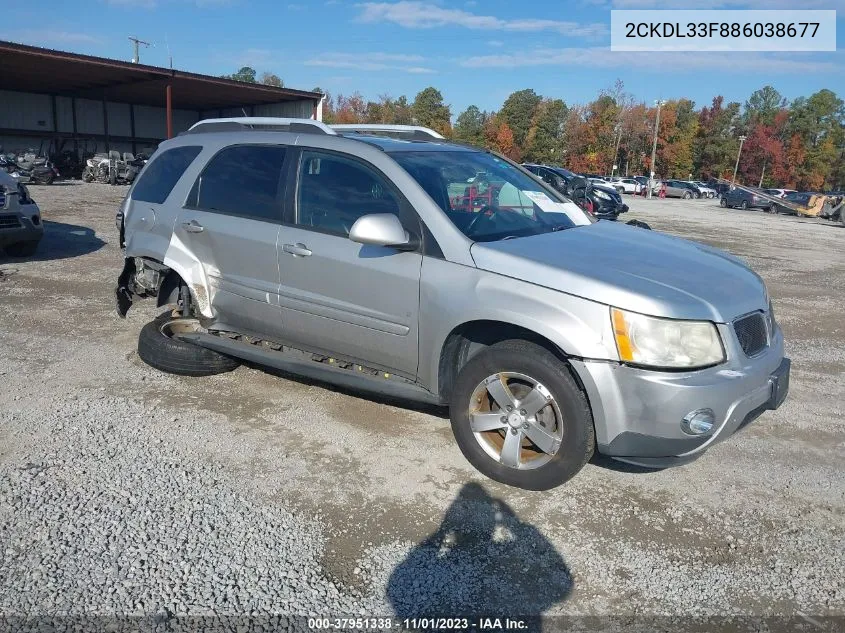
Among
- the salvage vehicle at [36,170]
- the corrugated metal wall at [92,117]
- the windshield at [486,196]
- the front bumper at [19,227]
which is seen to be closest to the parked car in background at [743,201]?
the corrugated metal wall at [92,117]

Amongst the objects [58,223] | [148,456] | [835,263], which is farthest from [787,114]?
[148,456]

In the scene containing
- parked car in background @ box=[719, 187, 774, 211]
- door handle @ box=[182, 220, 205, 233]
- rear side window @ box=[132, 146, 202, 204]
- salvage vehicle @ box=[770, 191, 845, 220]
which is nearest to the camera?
door handle @ box=[182, 220, 205, 233]

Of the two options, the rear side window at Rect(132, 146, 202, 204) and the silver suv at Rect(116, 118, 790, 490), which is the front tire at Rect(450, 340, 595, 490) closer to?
the silver suv at Rect(116, 118, 790, 490)

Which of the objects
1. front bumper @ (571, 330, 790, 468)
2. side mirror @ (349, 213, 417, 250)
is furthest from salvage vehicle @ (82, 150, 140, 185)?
front bumper @ (571, 330, 790, 468)

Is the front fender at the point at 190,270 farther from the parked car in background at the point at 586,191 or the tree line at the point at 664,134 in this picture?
the tree line at the point at 664,134

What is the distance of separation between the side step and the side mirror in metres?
0.85

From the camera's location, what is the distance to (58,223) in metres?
14.0

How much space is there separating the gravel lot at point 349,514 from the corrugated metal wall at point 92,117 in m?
32.6

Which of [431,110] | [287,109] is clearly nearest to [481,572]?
[287,109]

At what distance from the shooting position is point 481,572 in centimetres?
293

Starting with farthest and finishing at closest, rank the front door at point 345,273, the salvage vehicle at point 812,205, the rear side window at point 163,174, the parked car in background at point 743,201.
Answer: the parked car in background at point 743,201 → the salvage vehicle at point 812,205 → the rear side window at point 163,174 → the front door at point 345,273

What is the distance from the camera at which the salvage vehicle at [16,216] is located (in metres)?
9.14

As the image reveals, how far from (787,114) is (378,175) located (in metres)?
99.7

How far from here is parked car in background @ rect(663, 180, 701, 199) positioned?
177 feet
